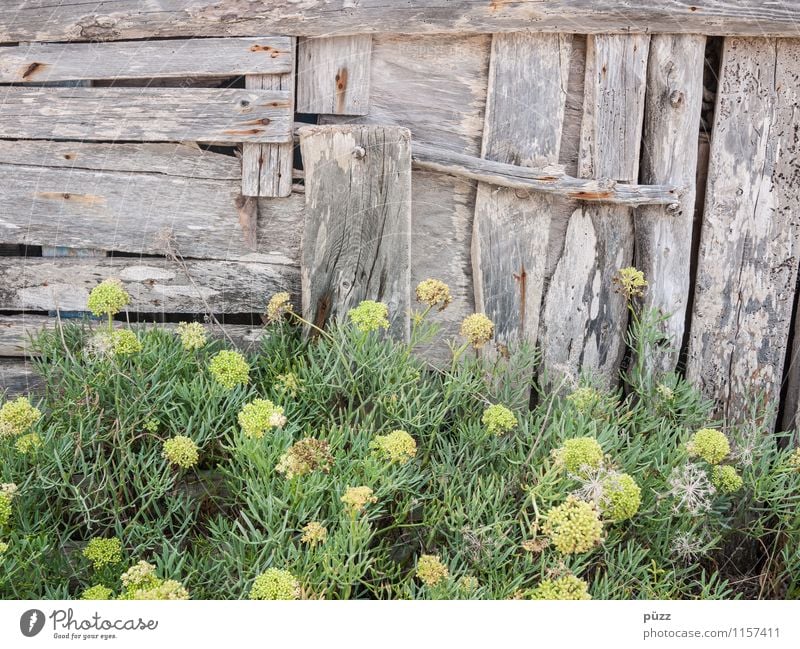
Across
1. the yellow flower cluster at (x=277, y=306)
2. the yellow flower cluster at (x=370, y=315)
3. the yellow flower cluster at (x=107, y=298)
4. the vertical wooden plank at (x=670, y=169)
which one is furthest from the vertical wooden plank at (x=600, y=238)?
the yellow flower cluster at (x=107, y=298)

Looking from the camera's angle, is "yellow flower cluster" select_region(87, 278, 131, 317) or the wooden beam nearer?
"yellow flower cluster" select_region(87, 278, 131, 317)

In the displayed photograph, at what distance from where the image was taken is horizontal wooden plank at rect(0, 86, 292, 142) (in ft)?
10.3

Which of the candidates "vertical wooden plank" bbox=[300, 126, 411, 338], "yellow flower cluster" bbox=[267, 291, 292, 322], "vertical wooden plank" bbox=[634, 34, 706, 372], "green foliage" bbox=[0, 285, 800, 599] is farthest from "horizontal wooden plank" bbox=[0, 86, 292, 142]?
"vertical wooden plank" bbox=[634, 34, 706, 372]

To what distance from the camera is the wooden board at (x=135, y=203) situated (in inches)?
128

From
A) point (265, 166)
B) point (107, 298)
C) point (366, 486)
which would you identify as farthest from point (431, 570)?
point (265, 166)

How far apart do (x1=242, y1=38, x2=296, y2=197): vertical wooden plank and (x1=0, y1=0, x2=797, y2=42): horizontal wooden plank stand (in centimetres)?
27

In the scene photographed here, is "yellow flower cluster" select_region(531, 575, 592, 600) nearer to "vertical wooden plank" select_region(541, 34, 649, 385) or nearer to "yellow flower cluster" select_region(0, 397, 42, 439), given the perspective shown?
"vertical wooden plank" select_region(541, 34, 649, 385)

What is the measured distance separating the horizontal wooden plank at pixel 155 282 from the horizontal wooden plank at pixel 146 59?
2.53ft

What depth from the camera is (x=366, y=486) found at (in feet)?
7.34

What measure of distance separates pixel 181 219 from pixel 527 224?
1.46 metres

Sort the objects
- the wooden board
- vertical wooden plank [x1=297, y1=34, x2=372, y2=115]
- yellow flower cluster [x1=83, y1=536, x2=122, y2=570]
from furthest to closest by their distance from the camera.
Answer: the wooden board → vertical wooden plank [x1=297, y1=34, x2=372, y2=115] → yellow flower cluster [x1=83, y1=536, x2=122, y2=570]
